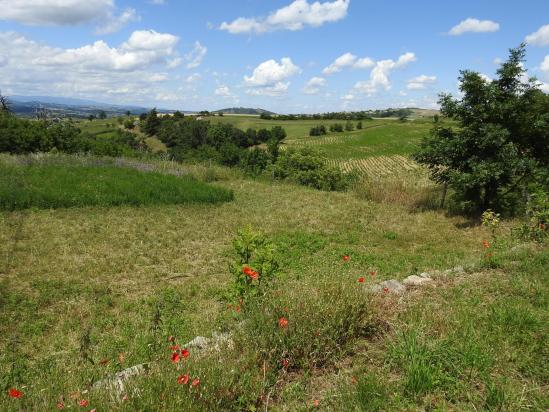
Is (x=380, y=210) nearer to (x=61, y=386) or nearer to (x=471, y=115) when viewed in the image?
(x=471, y=115)

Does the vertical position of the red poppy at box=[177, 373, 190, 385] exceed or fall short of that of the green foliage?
it exceeds it

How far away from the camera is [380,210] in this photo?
14125 millimetres

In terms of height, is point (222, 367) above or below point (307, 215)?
above

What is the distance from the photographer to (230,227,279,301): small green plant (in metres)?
4.32

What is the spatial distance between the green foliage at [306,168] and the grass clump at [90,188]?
16.7 m

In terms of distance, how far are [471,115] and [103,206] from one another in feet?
38.7

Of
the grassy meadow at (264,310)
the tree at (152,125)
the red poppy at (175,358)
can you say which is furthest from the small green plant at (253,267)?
the tree at (152,125)

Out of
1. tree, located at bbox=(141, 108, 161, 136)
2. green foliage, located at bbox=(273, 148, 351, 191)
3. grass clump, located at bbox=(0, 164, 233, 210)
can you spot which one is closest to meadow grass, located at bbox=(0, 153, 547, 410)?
grass clump, located at bbox=(0, 164, 233, 210)

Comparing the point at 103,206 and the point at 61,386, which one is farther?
the point at 103,206

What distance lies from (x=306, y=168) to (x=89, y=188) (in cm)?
2411

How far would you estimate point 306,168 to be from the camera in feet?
116

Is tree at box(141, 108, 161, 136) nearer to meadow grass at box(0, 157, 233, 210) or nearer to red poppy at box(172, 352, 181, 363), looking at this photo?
meadow grass at box(0, 157, 233, 210)

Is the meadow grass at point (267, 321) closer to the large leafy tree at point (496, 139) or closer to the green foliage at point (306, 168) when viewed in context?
the large leafy tree at point (496, 139)

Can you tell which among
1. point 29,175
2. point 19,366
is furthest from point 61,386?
point 29,175
